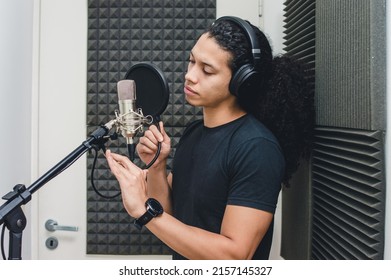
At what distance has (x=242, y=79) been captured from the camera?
0.91 metres

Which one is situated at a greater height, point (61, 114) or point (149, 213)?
point (61, 114)

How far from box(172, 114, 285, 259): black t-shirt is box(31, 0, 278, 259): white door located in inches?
26.5

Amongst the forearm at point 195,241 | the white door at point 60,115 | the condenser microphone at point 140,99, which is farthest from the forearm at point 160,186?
the white door at point 60,115

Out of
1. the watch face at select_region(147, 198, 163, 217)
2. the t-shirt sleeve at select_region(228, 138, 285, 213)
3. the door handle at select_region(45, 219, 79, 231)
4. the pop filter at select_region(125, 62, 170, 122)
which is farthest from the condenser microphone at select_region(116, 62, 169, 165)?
the door handle at select_region(45, 219, 79, 231)

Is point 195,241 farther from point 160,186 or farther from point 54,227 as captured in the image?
point 54,227

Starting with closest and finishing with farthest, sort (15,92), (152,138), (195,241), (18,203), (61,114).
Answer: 1. (18,203)
2. (195,241)
3. (152,138)
4. (15,92)
5. (61,114)

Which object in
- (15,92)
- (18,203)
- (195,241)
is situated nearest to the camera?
(18,203)

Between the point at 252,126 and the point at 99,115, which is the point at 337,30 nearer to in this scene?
the point at 252,126

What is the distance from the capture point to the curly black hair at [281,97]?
0.99 m

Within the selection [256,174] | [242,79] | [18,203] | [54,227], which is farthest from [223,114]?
[54,227]

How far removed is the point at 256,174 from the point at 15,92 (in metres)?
1.06

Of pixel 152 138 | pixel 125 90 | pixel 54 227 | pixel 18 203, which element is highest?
pixel 125 90

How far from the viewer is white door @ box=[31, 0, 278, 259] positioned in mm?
Result: 1562

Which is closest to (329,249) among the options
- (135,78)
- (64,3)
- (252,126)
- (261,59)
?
(252,126)
